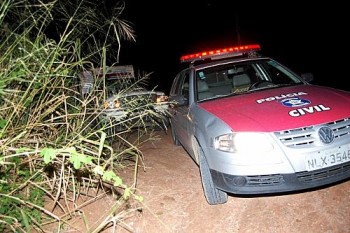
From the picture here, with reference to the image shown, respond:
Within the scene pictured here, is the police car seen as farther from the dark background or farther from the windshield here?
the dark background

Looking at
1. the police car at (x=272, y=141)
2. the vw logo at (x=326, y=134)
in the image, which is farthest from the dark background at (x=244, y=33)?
the vw logo at (x=326, y=134)

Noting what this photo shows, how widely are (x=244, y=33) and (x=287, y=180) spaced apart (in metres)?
22.7

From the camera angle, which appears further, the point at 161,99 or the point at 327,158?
the point at 161,99

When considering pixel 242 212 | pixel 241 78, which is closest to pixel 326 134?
pixel 242 212

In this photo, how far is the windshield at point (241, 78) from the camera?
4.37 m

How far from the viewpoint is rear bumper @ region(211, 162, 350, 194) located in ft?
9.47

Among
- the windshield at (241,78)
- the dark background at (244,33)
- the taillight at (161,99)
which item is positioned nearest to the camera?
the windshield at (241,78)

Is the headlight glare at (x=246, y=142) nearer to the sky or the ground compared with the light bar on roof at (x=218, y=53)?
nearer to the ground

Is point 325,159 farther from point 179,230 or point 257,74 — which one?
point 257,74

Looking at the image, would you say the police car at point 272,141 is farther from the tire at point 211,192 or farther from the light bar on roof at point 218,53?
the light bar on roof at point 218,53

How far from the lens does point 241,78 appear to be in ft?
15.5

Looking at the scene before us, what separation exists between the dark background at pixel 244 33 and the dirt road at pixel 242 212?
3392 millimetres

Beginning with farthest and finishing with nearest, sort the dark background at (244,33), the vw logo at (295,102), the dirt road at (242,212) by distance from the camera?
1. the dark background at (244,33)
2. the vw logo at (295,102)
3. the dirt road at (242,212)

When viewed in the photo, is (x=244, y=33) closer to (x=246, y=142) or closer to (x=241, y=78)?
(x=241, y=78)
